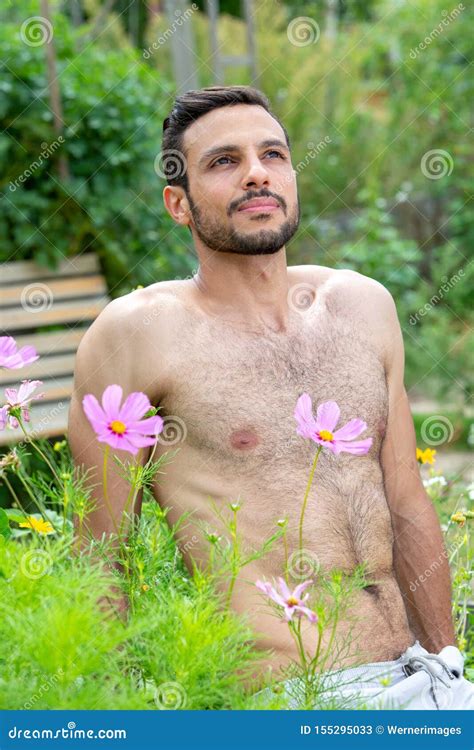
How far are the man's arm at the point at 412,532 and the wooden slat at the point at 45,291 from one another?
277 centimetres

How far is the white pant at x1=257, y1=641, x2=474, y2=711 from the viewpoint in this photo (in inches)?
69.9

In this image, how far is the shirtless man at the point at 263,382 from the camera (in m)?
2.11

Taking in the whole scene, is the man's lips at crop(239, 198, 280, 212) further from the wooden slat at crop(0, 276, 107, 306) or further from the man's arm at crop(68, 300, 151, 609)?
the wooden slat at crop(0, 276, 107, 306)

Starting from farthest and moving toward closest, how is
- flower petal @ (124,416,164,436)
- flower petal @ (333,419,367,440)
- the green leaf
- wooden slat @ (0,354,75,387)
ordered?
1. wooden slat @ (0,354,75,387)
2. the green leaf
3. flower petal @ (333,419,367,440)
4. flower petal @ (124,416,164,436)

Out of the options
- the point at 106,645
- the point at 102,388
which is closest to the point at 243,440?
the point at 102,388

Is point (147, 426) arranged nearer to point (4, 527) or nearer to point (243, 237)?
point (4, 527)

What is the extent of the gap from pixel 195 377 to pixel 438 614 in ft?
2.24

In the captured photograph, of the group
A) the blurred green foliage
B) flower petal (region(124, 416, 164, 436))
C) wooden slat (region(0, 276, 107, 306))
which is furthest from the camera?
the blurred green foliage

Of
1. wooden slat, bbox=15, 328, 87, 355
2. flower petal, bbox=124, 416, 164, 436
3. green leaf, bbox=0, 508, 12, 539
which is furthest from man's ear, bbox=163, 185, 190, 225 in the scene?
wooden slat, bbox=15, 328, 87, 355

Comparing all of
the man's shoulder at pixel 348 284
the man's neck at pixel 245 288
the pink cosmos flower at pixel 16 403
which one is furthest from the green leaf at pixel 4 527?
the man's shoulder at pixel 348 284

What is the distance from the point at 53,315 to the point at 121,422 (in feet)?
11.5

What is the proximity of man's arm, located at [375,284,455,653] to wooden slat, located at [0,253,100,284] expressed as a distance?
2.84 metres

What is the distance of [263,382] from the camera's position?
7.18 feet

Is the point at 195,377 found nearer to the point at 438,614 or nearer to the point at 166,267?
the point at 438,614
